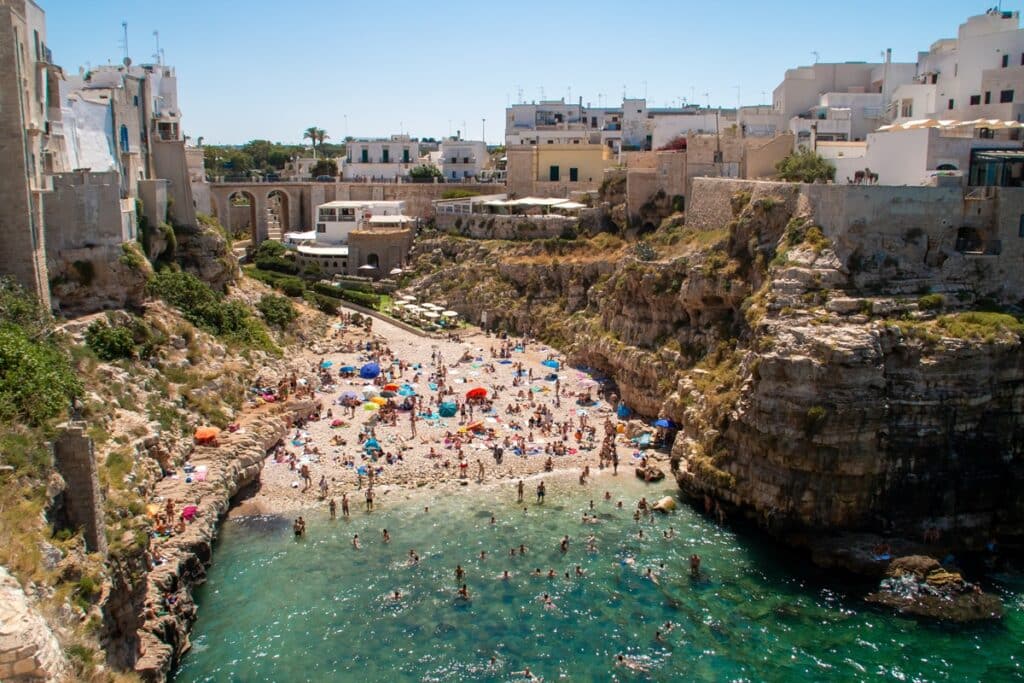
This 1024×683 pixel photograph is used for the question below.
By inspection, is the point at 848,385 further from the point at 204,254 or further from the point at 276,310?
the point at 204,254

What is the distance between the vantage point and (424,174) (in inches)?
2891

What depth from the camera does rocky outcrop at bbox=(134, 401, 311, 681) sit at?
20.4m

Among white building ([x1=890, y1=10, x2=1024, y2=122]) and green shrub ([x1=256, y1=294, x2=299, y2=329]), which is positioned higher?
white building ([x1=890, y1=10, x2=1024, y2=122])

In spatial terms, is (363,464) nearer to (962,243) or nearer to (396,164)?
(962,243)

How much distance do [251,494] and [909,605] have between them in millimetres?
20365

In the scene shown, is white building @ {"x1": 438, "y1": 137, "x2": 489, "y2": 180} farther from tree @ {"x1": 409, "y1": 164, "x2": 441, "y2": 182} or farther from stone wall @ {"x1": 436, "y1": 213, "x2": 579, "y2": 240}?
stone wall @ {"x1": 436, "y1": 213, "x2": 579, "y2": 240}

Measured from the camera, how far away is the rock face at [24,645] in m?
11.8

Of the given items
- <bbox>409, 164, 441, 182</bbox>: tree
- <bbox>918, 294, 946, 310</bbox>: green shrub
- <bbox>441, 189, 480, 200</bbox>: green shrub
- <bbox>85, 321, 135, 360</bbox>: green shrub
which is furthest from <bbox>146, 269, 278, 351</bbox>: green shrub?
<bbox>409, 164, 441, 182</bbox>: tree

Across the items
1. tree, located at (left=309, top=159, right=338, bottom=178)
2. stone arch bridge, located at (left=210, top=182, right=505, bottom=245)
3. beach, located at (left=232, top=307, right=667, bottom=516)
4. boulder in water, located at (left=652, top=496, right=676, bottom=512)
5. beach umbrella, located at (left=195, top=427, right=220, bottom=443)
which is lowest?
boulder in water, located at (left=652, top=496, right=676, bottom=512)

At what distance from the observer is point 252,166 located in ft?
361

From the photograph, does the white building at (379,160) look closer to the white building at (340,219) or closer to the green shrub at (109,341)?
the white building at (340,219)

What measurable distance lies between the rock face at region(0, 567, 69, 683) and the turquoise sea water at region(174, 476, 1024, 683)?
26.9 ft

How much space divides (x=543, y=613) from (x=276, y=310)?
85.6ft

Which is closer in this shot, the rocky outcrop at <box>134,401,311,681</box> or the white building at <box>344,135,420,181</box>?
the rocky outcrop at <box>134,401,311,681</box>
